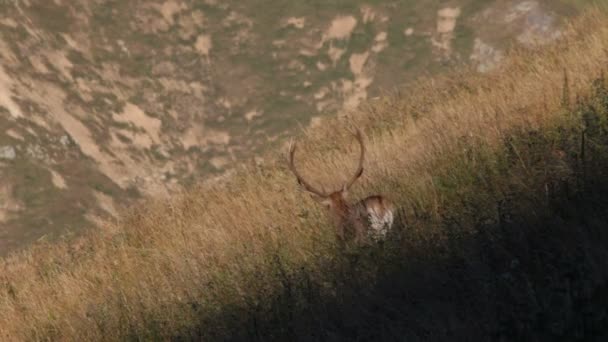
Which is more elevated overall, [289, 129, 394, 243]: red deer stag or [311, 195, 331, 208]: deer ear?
[311, 195, 331, 208]: deer ear

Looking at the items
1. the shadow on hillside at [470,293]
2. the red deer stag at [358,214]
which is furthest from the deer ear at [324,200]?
the shadow on hillside at [470,293]

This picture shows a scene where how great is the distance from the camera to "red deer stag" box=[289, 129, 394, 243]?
6348mm

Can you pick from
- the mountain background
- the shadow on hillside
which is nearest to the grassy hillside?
the shadow on hillside

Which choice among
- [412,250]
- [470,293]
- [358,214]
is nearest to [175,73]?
[358,214]

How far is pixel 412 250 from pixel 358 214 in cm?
140

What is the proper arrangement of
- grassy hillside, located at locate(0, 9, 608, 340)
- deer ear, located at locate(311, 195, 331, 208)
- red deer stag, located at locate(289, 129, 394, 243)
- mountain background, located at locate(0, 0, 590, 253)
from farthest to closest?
1. mountain background, located at locate(0, 0, 590, 253)
2. deer ear, located at locate(311, 195, 331, 208)
3. red deer stag, located at locate(289, 129, 394, 243)
4. grassy hillside, located at locate(0, 9, 608, 340)

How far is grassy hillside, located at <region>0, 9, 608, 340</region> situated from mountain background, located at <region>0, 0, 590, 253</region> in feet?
462

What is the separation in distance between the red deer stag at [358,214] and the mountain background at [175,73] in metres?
142

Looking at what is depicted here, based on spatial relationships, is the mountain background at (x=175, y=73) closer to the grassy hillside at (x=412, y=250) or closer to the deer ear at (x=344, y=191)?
the grassy hillside at (x=412, y=250)

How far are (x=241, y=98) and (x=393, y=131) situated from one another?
16547 cm

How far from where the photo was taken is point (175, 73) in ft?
589

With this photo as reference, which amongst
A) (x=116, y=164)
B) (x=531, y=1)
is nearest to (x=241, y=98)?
(x=116, y=164)

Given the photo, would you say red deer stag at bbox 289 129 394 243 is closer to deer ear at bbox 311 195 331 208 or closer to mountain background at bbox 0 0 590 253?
deer ear at bbox 311 195 331 208

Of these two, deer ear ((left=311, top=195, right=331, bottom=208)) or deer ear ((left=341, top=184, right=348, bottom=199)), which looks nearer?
deer ear ((left=311, top=195, right=331, bottom=208))
